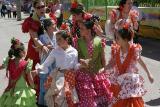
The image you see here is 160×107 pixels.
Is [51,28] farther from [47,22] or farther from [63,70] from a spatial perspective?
[63,70]

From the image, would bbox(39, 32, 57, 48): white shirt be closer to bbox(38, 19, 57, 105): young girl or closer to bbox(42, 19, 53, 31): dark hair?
bbox(38, 19, 57, 105): young girl

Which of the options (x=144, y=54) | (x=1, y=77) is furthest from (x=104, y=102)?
(x=144, y=54)

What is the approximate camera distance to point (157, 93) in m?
8.49

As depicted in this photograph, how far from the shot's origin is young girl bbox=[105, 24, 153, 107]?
5414 mm

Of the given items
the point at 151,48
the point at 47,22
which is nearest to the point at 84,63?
the point at 47,22

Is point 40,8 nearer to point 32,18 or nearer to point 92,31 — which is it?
point 32,18

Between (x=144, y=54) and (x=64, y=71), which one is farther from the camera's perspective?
(x=144, y=54)

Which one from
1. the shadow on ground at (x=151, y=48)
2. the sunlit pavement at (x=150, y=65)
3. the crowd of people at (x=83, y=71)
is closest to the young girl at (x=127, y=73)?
the crowd of people at (x=83, y=71)

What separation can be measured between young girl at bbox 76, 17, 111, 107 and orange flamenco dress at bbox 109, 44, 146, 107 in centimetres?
43

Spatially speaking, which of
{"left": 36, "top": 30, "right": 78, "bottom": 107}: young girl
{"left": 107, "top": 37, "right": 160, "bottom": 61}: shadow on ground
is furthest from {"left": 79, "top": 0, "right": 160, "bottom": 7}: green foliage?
{"left": 36, "top": 30, "right": 78, "bottom": 107}: young girl

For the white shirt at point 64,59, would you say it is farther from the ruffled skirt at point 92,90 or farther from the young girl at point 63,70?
the ruffled skirt at point 92,90

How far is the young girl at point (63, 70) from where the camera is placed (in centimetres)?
598

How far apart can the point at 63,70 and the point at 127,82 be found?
3.21ft

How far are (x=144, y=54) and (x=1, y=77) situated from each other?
517 centimetres
